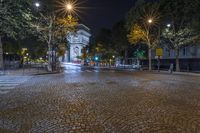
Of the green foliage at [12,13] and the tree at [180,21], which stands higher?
the tree at [180,21]

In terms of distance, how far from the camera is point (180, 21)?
143 feet

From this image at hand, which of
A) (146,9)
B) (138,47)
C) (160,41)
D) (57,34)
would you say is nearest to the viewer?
(57,34)

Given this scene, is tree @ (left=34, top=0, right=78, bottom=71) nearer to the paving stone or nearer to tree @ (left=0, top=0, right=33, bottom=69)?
tree @ (left=0, top=0, right=33, bottom=69)

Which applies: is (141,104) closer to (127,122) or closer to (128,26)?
(127,122)

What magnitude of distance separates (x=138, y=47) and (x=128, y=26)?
23037 millimetres

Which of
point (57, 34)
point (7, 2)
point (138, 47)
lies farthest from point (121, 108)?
point (138, 47)

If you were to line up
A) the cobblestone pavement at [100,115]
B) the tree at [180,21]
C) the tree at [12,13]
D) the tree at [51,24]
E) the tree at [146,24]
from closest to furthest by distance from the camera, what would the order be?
the cobblestone pavement at [100,115], the tree at [12,13], the tree at [180,21], the tree at [51,24], the tree at [146,24]

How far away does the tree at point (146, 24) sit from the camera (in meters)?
47.6

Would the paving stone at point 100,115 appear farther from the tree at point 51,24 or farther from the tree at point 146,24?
the tree at point 146,24

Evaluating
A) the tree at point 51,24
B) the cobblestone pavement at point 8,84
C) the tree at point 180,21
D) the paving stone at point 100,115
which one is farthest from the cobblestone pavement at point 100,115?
the tree at point 180,21

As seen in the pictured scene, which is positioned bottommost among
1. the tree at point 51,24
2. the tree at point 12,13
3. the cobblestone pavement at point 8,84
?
the cobblestone pavement at point 8,84

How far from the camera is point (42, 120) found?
27.6ft

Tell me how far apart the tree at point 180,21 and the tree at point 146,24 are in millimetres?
2221

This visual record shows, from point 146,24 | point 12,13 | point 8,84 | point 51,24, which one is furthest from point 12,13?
point 146,24
